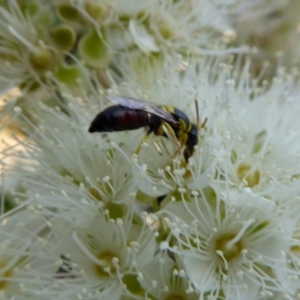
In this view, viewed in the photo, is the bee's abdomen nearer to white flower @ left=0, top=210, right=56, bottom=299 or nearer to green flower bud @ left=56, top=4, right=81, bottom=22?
Result: white flower @ left=0, top=210, right=56, bottom=299

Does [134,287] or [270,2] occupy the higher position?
[270,2]

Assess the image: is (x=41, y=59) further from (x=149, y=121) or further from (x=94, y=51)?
(x=149, y=121)

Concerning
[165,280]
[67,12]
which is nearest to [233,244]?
[165,280]

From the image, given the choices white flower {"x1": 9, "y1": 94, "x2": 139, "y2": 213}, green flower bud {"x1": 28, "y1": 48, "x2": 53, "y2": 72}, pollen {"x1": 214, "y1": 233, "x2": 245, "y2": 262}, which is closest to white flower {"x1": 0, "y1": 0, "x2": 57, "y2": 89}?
green flower bud {"x1": 28, "y1": 48, "x2": 53, "y2": 72}

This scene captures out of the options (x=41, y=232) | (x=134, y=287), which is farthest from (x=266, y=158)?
(x=41, y=232)

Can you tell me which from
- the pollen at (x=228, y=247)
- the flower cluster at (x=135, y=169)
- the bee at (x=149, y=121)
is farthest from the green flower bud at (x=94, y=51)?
the pollen at (x=228, y=247)

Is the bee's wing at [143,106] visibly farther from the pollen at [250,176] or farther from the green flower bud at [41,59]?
the green flower bud at [41,59]

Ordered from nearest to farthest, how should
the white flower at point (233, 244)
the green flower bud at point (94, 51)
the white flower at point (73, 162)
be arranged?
the white flower at point (233, 244) < the white flower at point (73, 162) < the green flower bud at point (94, 51)

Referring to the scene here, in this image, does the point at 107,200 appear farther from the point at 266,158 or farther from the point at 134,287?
the point at 266,158
